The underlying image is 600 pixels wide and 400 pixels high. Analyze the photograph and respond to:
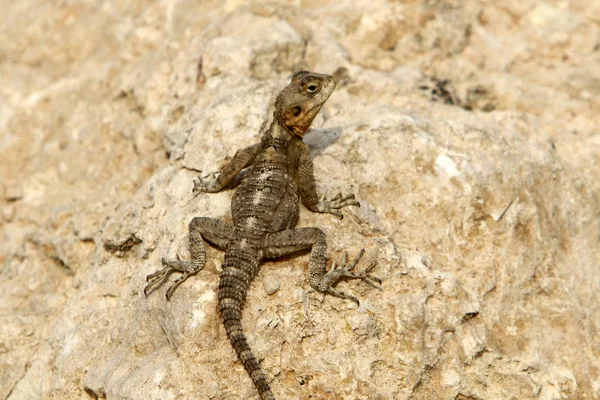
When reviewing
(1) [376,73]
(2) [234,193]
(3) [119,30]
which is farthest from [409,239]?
(3) [119,30]

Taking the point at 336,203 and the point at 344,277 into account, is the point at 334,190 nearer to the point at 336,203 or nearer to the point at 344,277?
the point at 336,203

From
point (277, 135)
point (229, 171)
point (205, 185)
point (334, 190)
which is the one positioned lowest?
point (334, 190)

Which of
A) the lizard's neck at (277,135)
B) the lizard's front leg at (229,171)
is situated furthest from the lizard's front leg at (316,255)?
the lizard's neck at (277,135)

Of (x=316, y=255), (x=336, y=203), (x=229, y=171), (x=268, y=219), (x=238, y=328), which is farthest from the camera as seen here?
(x=229, y=171)

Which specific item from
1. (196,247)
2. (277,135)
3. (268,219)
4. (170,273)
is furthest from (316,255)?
(277,135)

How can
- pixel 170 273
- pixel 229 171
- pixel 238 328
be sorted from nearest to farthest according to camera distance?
pixel 238 328 → pixel 170 273 → pixel 229 171

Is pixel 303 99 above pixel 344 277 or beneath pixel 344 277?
above
